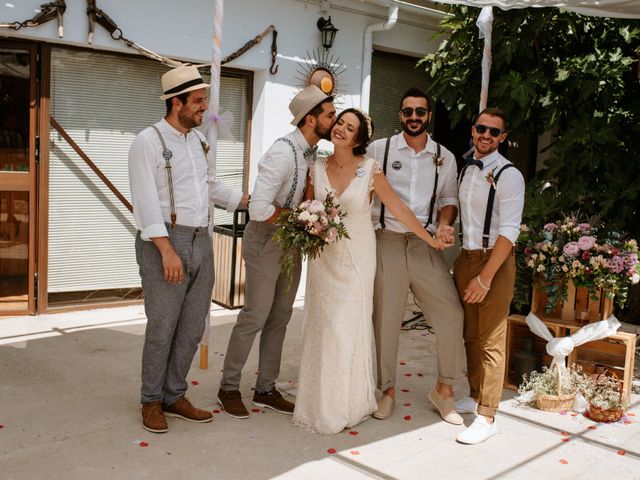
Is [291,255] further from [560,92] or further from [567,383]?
[560,92]

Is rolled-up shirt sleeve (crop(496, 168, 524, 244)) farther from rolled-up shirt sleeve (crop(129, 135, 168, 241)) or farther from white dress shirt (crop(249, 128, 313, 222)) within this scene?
rolled-up shirt sleeve (crop(129, 135, 168, 241))

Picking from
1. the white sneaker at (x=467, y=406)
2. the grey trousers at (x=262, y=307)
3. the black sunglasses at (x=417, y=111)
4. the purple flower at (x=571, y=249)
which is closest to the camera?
the grey trousers at (x=262, y=307)

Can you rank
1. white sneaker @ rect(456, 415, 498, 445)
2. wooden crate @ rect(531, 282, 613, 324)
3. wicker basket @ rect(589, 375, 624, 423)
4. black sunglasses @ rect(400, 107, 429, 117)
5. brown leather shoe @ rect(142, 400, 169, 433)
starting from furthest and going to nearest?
wooden crate @ rect(531, 282, 613, 324) → wicker basket @ rect(589, 375, 624, 423) → black sunglasses @ rect(400, 107, 429, 117) → white sneaker @ rect(456, 415, 498, 445) → brown leather shoe @ rect(142, 400, 169, 433)

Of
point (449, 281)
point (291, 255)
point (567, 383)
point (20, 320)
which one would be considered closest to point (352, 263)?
point (291, 255)

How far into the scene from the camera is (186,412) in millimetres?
4512

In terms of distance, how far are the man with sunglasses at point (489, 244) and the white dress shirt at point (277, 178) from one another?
97 centimetres

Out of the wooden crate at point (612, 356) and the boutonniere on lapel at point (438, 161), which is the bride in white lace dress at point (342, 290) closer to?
the boutonniere on lapel at point (438, 161)

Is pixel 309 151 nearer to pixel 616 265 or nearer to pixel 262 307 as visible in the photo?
pixel 262 307

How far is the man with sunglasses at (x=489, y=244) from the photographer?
4469 mm

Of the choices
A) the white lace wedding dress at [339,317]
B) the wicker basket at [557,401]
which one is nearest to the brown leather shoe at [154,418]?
the white lace wedding dress at [339,317]

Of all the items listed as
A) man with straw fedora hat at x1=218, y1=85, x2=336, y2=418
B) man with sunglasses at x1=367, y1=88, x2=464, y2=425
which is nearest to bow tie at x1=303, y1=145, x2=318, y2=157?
man with straw fedora hat at x1=218, y1=85, x2=336, y2=418

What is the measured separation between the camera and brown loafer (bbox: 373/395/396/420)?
4750 mm

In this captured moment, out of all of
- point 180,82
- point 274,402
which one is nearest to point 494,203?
point 274,402

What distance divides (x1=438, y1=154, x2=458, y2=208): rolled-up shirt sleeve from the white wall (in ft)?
11.1
